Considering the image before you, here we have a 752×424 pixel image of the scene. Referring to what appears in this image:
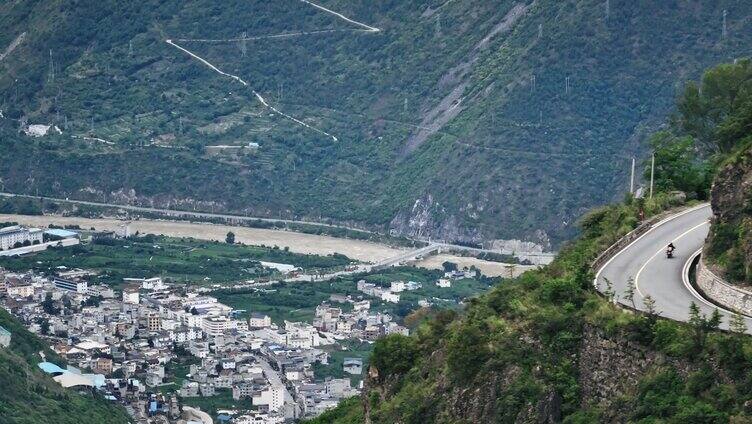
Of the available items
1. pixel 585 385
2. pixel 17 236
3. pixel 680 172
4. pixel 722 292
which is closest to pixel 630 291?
pixel 722 292

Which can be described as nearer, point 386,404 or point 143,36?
point 386,404

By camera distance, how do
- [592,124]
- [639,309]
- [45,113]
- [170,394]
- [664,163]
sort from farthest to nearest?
1. [45,113]
2. [592,124]
3. [170,394]
4. [664,163]
5. [639,309]

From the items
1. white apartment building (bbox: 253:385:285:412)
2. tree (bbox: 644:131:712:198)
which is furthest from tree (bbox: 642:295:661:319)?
white apartment building (bbox: 253:385:285:412)

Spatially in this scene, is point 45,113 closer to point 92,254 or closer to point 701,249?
point 92,254

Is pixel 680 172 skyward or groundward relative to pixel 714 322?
skyward

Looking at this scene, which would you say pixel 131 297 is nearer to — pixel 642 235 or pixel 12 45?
pixel 642 235

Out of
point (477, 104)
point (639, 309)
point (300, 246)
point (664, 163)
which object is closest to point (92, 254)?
point (300, 246)
